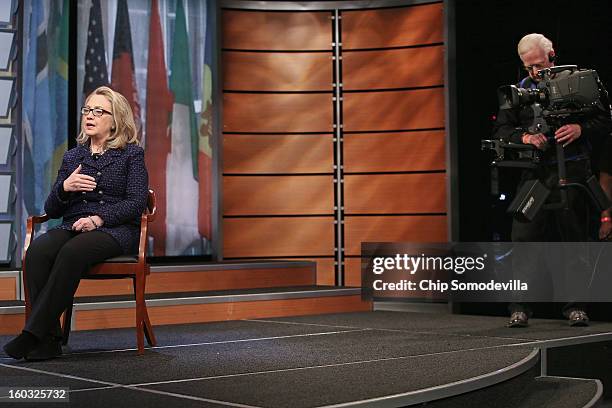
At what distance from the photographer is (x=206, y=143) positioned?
20.4 ft

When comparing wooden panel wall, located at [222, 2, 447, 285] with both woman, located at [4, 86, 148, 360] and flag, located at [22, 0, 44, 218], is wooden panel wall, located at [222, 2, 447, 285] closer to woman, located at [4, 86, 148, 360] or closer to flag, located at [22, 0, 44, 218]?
flag, located at [22, 0, 44, 218]

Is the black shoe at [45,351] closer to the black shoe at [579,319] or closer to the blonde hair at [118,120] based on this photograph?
the blonde hair at [118,120]

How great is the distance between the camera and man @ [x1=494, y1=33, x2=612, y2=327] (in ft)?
13.0

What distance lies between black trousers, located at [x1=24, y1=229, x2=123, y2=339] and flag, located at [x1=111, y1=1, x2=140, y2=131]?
8.99 feet

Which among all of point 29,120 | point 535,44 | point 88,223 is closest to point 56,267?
point 88,223

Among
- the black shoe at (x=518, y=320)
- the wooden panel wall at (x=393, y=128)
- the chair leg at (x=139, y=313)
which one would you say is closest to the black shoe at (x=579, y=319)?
the black shoe at (x=518, y=320)

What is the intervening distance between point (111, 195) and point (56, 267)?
0.39 meters

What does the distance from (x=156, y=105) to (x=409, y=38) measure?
70.7 inches

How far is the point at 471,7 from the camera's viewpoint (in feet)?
19.3

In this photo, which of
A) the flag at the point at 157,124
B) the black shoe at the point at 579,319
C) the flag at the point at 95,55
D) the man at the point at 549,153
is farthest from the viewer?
the flag at the point at 157,124

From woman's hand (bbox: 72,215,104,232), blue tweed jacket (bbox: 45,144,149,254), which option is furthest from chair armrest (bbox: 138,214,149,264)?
woman's hand (bbox: 72,215,104,232)

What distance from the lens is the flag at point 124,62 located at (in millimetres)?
5898

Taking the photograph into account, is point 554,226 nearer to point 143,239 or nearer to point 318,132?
point 143,239

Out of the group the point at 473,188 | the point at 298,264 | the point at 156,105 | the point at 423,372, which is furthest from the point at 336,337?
the point at 156,105
